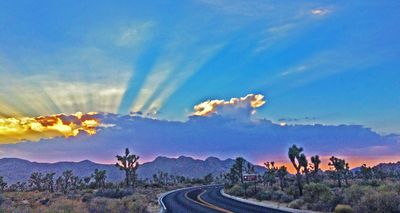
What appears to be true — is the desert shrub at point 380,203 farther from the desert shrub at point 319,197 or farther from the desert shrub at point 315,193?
the desert shrub at point 315,193

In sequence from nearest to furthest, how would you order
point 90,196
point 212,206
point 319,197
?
point 319,197
point 212,206
point 90,196

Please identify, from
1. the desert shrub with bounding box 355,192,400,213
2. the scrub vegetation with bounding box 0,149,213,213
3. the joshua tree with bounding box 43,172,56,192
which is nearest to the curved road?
the scrub vegetation with bounding box 0,149,213,213

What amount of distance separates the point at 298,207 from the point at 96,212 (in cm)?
A: 1455

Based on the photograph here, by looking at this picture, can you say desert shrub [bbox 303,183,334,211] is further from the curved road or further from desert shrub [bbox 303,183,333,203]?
the curved road

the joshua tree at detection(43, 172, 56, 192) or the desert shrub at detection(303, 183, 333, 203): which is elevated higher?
the joshua tree at detection(43, 172, 56, 192)

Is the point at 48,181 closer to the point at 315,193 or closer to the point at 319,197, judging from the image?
the point at 315,193

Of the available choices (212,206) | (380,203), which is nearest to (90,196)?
(212,206)

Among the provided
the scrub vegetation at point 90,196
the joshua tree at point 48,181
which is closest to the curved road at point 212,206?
the scrub vegetation at point 90,196

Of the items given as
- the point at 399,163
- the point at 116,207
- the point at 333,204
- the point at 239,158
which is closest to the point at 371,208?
the point at 333,204

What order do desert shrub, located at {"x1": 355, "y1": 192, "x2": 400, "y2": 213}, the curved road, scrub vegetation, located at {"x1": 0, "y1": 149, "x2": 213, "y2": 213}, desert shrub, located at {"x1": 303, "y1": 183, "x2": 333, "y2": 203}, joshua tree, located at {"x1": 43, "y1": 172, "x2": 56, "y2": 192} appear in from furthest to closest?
joshua tree, located at {"x1": 43, "y1": 172, "x2": 56, "y2": 192} → desert shrub, located at {"x1": 303, "y1": 183, "x2": 333, "y2": 203} → the curved road → scrub vegetation, located at {"x1": 0, "y1": 149, "x2": 213, "y2": 213} → desert shrub, located at {"x1": 355, "y1": 192, "x2": 400, "y2": 213}

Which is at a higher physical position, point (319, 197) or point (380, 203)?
point (319, 197)

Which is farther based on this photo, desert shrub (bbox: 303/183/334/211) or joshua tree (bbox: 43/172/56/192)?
joshua tree (bbox: 43/172/56/192)

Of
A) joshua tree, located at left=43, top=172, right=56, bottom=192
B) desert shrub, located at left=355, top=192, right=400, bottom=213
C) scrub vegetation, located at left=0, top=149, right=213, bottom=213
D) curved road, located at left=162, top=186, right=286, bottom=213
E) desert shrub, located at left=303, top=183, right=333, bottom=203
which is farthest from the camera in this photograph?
joshua tree, located at left=43, top=172, right=56, bottom=192

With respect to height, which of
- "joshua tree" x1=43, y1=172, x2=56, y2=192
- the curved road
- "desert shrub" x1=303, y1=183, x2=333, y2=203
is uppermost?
"joshua tree" x1=43, y1=172, x2=56, y2=192
